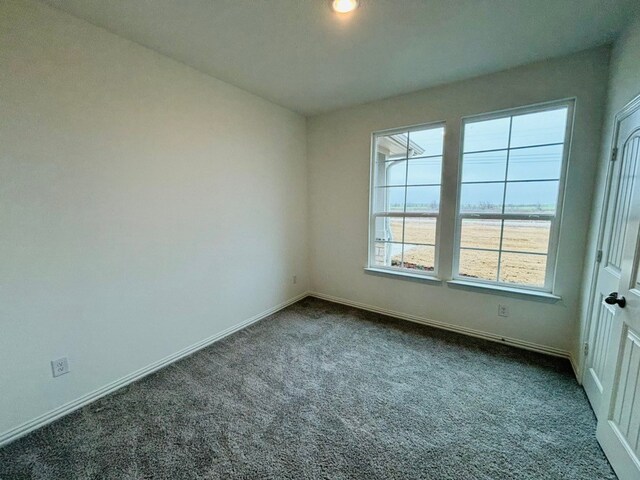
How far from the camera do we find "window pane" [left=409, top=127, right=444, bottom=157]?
2.77 metres

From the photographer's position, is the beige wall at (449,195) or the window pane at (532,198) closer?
the beige wall at (449,195)

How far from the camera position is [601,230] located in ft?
→ 5.97

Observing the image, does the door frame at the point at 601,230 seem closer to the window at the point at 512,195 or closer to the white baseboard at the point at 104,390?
the window at the point at 512,195

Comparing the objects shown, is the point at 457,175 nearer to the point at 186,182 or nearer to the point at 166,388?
the point at 186,182

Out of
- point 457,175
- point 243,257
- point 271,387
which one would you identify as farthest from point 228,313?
point 457,175

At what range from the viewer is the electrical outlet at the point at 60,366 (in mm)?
1674

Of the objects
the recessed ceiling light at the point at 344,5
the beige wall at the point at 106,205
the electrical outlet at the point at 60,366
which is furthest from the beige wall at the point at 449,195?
the electrical outlet at the point at 60,366

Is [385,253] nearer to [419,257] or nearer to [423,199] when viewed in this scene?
[419,257]

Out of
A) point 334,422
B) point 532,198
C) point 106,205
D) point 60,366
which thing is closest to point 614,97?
point 532,198

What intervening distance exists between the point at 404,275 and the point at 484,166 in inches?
54.3

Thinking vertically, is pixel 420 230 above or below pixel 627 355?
above

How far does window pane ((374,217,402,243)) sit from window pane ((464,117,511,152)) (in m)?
1.04

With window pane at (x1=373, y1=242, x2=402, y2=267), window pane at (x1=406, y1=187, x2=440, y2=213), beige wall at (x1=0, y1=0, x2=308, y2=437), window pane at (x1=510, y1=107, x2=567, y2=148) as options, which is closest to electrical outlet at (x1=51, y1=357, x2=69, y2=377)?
beige wall at (x1=0, y1=0, x2=308, y2=437)

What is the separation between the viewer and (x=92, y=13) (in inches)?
64.1
